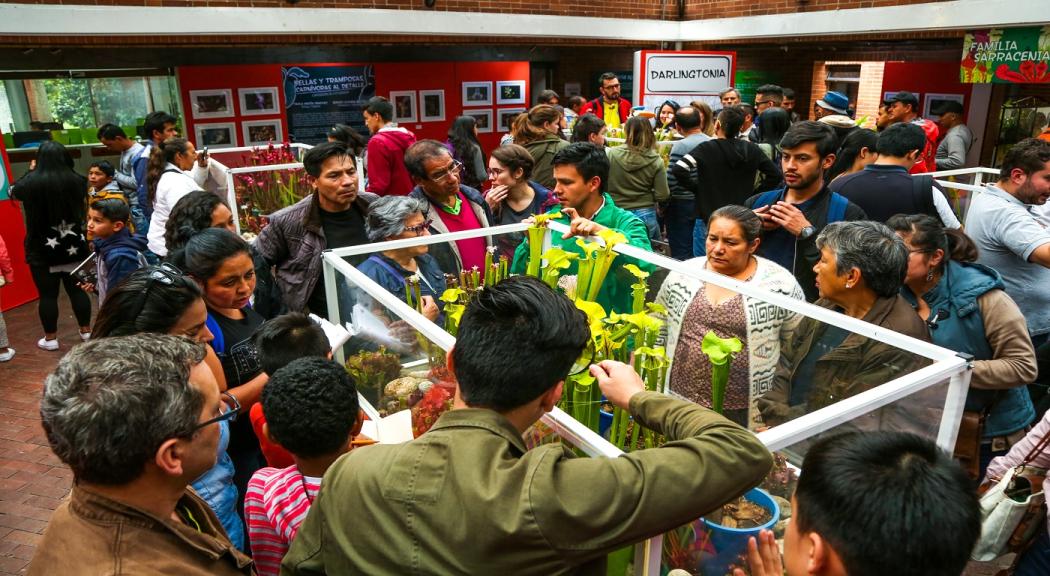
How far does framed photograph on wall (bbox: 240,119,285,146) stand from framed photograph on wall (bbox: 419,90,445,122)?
2140mm

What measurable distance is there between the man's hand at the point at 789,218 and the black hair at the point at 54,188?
215 inches

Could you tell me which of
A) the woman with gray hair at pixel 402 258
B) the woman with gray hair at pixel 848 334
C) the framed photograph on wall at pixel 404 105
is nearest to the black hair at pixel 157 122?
the framed photograph on wall at pixel 404 105

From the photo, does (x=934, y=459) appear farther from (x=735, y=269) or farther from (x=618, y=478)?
(x=735, y=269)

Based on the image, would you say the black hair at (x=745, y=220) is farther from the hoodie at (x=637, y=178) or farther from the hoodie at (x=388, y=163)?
the hoodie at (x=388, y=163)

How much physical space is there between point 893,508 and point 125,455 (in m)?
1.34

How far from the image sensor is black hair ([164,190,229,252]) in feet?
11.3

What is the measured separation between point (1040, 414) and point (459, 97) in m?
9.25

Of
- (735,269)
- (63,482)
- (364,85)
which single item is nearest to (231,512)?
(735,269)

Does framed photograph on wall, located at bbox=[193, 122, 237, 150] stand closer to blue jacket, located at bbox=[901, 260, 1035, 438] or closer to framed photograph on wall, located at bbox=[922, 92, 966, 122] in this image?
blue jacket, located at bbox=[901, 260, 1035, 438]

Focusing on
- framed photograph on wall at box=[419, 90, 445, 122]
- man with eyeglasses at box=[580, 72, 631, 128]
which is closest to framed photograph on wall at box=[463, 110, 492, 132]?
framed photograph on wall at box=[419, 90, 445, 122]

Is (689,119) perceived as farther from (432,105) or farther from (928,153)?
(432,105)

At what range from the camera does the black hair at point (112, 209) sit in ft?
13.4

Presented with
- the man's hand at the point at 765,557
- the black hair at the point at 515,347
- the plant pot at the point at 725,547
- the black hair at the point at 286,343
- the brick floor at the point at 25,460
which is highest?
the black hair at the point at 515,347

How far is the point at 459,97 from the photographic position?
11047mm
